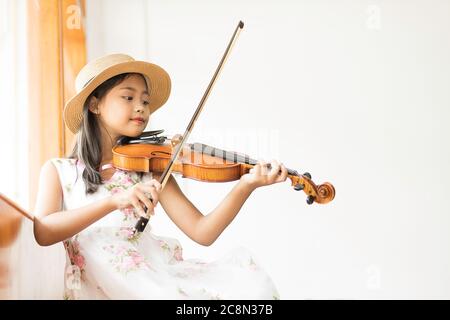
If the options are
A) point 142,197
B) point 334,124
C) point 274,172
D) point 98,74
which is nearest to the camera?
point 142,197

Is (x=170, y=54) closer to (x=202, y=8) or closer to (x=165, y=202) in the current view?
(x=202, y=8)

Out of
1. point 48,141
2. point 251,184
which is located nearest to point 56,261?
point 251,184

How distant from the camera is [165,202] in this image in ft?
4.20

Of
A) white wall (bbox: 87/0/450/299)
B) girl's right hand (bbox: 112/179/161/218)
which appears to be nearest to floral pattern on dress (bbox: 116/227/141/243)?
girl's right hand (bbox: 112/179/161/218)

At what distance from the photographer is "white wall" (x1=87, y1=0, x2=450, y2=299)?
2.43 metres

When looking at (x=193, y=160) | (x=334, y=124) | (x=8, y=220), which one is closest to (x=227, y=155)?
(x=193, y=160)

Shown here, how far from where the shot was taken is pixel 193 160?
1237 millimetres

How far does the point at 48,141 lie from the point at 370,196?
1.37 meters

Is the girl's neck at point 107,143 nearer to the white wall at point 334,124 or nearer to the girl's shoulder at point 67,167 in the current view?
the girl's shoulder at point 67,167

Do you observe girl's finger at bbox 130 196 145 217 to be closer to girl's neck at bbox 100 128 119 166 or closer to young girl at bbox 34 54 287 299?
young girl at bbox 34 54 287 299

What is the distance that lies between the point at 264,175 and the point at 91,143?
0.37 meters

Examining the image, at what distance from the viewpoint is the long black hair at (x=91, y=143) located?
1.25 metres

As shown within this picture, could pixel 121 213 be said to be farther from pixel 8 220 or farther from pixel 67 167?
pixel 8 220

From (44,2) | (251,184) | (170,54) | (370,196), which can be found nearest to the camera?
(251,184)
